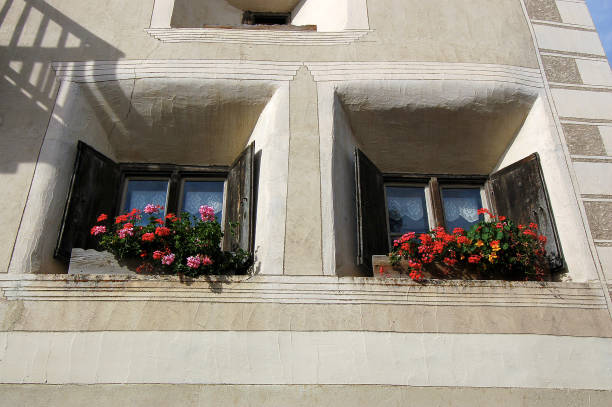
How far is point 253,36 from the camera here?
24.4ft

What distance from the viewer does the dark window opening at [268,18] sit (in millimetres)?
9664

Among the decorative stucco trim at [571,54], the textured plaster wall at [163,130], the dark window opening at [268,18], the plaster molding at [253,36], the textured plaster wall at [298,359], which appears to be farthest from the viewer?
the dark window opening at [268,18]

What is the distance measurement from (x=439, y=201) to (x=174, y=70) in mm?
3497

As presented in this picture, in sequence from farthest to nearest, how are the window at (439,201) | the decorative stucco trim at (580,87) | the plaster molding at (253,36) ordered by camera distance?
1. the plaster molding at (253,36)
2. the decorative stucco trim at (580,87)
3. the window at (439,201)

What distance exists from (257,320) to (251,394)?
654 mm

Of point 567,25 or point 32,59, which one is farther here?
point 567,25

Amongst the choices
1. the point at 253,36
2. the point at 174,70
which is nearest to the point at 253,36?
the point at 253,36

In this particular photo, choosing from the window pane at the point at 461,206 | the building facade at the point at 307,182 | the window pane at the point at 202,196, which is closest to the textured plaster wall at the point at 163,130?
the building facade at the point at 307,182

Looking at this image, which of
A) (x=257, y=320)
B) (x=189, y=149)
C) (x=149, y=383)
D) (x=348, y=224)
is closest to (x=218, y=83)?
(x=189, y=149)

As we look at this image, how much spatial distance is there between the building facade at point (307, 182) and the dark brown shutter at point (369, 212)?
0.04 metres

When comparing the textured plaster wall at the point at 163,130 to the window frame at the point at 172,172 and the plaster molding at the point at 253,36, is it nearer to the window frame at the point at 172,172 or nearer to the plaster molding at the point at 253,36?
the window frame at the point at 172,172

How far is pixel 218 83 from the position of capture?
7051 mm

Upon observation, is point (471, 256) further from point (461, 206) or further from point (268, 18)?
point (268, 18)

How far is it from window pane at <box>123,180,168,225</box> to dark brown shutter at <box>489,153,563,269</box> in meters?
3.98
